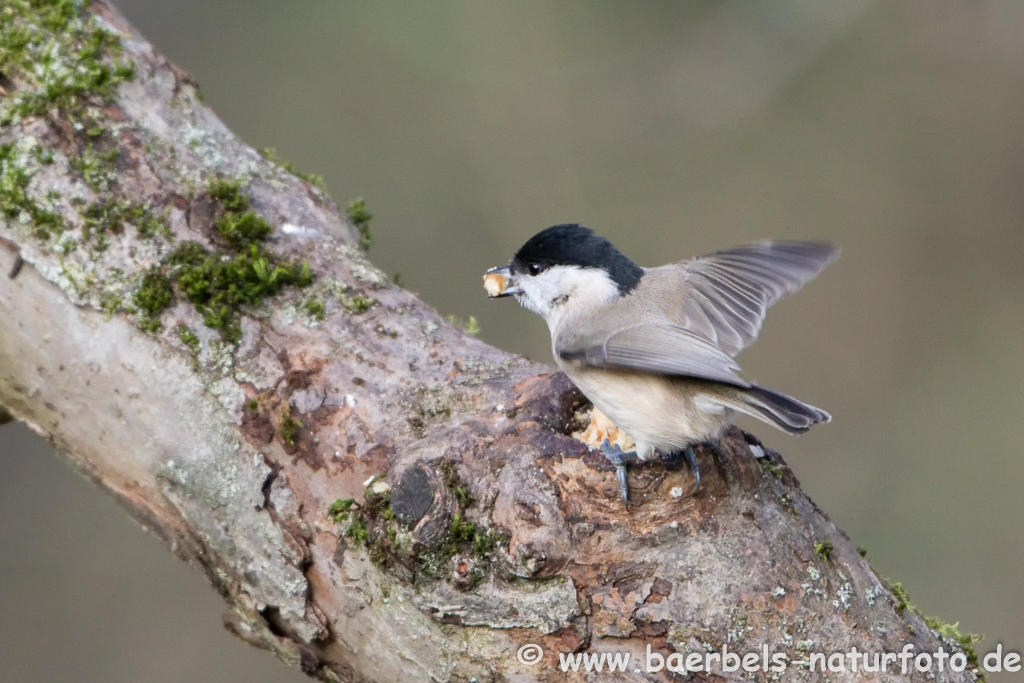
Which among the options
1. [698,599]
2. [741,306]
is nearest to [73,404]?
[698,599]

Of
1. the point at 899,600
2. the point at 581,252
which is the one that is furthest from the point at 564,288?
the point at 899,600

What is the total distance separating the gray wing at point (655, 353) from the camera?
6.53 feet

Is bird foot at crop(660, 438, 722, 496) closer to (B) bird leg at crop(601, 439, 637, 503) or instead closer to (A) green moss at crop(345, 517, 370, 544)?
(B) bird leg at crop(601, 439, 637, 503)

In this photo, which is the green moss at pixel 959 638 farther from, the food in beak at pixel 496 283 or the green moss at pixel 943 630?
the food in beak at pixel 496 283

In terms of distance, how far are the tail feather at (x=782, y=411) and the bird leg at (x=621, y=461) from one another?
0.92ft

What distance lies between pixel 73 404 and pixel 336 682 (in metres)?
0.94

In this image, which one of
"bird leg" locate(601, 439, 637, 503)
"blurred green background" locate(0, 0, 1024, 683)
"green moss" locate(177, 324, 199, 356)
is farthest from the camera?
"blurred green background" locate(0, 0, 1024, 683)

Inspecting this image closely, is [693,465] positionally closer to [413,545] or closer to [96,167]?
[413,545]

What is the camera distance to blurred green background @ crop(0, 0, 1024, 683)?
16.4 feet

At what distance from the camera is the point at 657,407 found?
2059 millimetres

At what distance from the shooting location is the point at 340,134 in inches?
228

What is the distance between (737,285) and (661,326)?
1.30ft

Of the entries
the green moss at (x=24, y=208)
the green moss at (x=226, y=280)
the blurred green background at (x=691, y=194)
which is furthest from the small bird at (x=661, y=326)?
the blurred green background at (x=691, y=194)

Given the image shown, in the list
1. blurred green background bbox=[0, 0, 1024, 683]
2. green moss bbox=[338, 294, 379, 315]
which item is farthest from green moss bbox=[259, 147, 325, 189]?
blurred green background bbox=[0, 0, 1024, 683]
